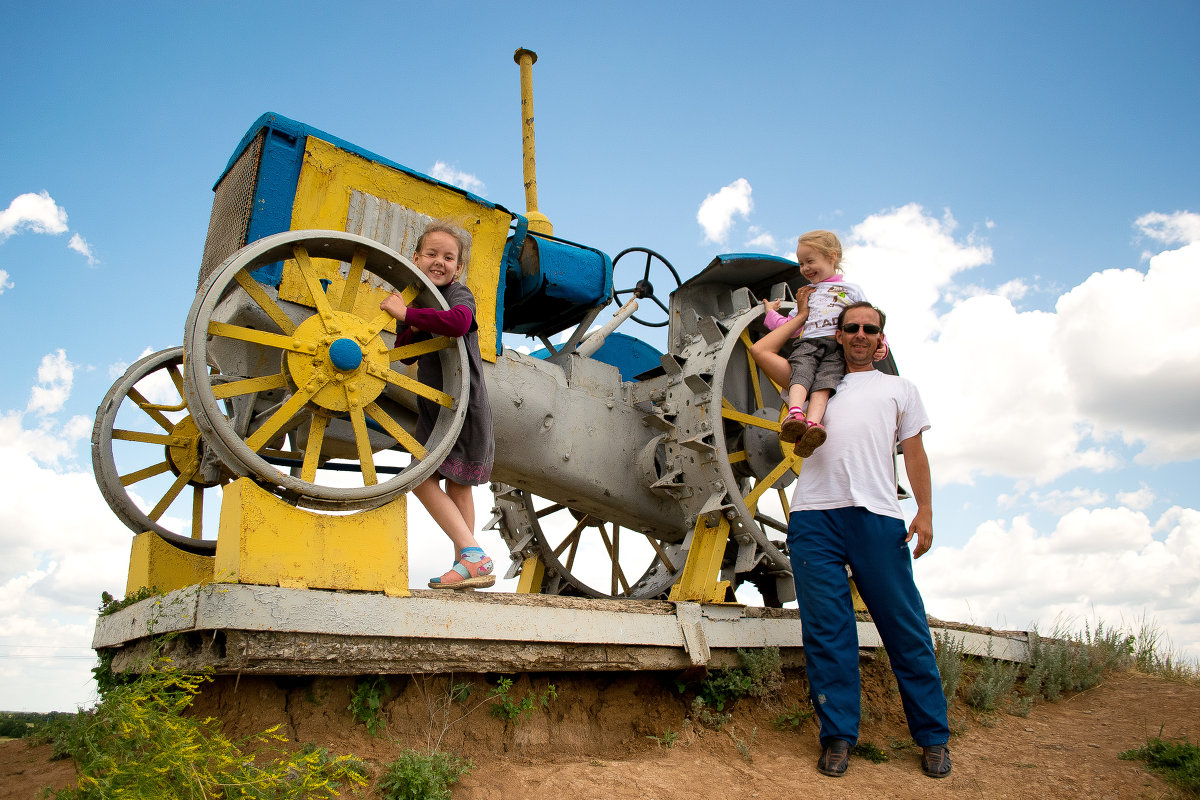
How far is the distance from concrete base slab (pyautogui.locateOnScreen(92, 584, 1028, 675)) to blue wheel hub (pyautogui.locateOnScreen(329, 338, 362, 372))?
0.76 metres

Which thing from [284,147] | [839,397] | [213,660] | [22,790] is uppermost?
[284,147]

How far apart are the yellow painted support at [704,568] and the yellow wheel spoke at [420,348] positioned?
1618 mm

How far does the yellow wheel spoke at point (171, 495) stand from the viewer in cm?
379

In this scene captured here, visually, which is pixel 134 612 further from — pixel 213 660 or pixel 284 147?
pixel 284 147

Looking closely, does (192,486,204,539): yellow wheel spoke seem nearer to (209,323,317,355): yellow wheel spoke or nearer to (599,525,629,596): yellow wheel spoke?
(209,323,317,355): yellow wheel spoke

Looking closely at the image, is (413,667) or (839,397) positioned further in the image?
(839,397)

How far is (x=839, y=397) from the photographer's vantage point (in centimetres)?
365

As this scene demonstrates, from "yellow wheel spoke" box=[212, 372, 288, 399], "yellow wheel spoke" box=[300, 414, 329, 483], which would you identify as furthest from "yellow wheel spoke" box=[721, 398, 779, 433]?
"yellow wheel spoke" box=[212, 372, 288, 399]

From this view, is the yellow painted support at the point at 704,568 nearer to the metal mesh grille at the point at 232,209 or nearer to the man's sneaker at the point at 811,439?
the man's sneaker at the point at 811,439

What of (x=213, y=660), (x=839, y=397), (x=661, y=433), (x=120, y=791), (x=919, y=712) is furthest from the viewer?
(x=661, y=433)

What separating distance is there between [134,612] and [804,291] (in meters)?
2.91

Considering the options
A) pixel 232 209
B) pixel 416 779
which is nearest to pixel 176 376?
pixel 232 209

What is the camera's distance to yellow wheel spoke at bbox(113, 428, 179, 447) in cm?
379

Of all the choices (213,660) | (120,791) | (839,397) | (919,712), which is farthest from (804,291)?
(120,791)
